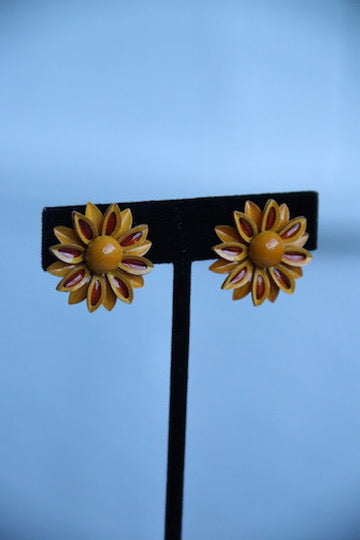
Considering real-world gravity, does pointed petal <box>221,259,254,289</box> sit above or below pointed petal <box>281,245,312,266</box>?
below

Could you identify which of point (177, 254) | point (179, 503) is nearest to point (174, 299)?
point (177, 254)

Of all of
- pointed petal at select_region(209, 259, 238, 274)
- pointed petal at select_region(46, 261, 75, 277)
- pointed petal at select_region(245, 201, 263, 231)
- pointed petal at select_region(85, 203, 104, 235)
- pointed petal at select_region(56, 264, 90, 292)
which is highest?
pointed petal at select_region(245, 201, 263, 231)

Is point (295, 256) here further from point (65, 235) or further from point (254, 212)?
point (65, 235)

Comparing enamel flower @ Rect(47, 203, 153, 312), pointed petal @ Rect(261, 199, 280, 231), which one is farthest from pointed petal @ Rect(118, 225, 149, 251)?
pointed petal @ Rect(261, 199, 280, 231)

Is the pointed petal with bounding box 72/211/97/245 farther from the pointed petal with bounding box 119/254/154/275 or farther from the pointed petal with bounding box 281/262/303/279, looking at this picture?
the pointed petal with bounding box 281/262/303/279

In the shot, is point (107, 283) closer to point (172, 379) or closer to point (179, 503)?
point (172, 379)

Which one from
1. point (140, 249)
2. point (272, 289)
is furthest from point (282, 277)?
point (140, 249)
